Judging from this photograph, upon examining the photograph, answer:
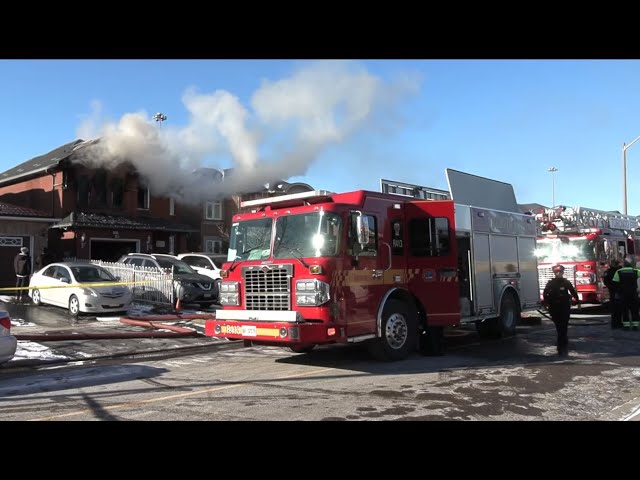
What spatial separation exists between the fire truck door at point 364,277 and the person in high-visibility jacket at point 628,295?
6995mm

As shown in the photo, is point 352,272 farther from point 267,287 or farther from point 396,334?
point 396,334

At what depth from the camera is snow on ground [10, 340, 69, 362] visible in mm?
8961

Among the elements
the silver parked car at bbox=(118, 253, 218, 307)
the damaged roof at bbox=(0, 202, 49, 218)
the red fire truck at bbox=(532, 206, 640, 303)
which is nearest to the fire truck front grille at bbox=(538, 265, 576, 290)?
the red fire truck at bbox=(532, 206, 640, 303)

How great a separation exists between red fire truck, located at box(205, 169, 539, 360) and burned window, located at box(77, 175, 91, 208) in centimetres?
1601

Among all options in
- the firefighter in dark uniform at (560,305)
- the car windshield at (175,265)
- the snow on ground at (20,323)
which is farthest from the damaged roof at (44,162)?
the firefighter in dark uniform at (560,305)

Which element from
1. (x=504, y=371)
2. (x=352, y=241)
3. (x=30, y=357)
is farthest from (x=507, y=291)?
(x=30, y=357)

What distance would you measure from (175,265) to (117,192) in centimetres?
872

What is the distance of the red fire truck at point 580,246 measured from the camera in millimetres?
15469

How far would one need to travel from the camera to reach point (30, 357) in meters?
8.96

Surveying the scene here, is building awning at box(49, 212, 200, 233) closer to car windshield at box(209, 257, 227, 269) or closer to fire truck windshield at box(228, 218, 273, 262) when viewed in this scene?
car windshield at box(209, 257, 227, 269)

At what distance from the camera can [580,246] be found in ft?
51.3
